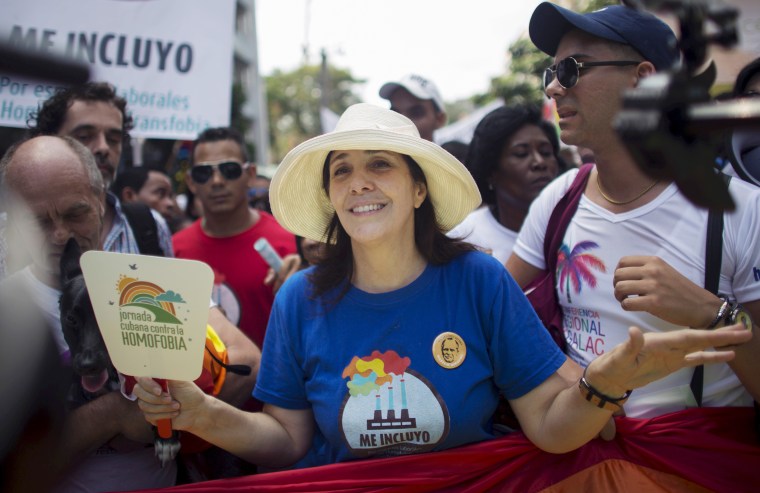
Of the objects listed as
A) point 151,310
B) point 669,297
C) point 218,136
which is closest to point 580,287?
point 669,297

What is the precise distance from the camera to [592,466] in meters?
1.93

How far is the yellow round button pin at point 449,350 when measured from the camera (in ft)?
6.47

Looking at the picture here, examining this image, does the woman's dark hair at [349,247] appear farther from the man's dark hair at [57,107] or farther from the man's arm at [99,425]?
the man's dark hair at [57,107]

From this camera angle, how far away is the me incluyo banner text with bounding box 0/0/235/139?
374cm

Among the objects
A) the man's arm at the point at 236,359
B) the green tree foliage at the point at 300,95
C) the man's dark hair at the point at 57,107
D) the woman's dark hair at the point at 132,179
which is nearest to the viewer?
the man's arm at the point at 236,359

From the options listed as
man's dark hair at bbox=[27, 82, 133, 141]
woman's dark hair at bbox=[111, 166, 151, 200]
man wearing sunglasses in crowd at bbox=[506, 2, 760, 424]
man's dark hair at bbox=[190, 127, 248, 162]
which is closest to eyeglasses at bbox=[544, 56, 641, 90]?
man wearing sunglasses in crowd at bbox=[506, 2, 760, 424]

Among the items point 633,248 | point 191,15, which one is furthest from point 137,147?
point 633,248

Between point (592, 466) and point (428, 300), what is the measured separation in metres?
0.71

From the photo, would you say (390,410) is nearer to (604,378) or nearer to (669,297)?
(604,378)

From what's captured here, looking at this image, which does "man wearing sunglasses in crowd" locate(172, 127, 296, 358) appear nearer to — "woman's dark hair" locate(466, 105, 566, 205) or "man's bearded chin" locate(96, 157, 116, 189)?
"man's bearded chin" locate(96, 157, 116, 189)

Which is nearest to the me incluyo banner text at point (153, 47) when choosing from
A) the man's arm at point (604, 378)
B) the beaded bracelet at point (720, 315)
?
the man's arm at point (604, 378)

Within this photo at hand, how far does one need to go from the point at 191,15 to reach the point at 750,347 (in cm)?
372

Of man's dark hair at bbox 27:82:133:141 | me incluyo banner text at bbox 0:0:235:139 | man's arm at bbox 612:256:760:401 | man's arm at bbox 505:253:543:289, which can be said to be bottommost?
man's arm at bbox 612:256:760:401

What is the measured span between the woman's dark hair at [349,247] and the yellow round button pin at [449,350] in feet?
0.96
